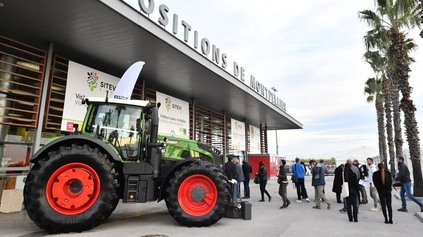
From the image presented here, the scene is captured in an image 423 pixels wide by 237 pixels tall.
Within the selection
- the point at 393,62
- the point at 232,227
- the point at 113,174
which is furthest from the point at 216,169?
the point at 393,62

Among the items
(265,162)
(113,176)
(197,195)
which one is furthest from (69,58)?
(265,162)

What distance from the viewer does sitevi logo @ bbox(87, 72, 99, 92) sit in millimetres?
10672

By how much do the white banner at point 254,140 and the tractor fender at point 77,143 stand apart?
20705mm

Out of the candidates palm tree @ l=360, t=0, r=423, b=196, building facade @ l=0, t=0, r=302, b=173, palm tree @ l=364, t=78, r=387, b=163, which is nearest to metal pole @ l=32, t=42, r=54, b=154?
building facade @ l=0, t=0, r=302, b=173

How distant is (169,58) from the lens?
35.8 feet

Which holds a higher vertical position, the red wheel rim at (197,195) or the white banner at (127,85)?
the white banner at (127,85)

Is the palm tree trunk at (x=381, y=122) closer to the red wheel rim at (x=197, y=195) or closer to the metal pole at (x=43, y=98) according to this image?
the red wheel rim at (x=197, y=195)

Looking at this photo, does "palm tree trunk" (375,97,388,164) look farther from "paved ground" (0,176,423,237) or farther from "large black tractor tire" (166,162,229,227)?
"large black tractor tire" (166,162,229,227)

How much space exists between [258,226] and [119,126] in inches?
146

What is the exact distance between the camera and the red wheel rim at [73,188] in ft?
17.8

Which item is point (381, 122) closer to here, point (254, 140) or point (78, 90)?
point (254, 140)

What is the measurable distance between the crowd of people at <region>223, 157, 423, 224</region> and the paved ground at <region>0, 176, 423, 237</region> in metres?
0.42

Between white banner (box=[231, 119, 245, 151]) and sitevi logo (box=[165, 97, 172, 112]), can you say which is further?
white banner (box=[231, 119, 245, 151])

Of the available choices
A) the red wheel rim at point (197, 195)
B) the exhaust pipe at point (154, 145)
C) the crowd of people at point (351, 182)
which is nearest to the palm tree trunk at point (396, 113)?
the crowd of people at point (351, 182)
